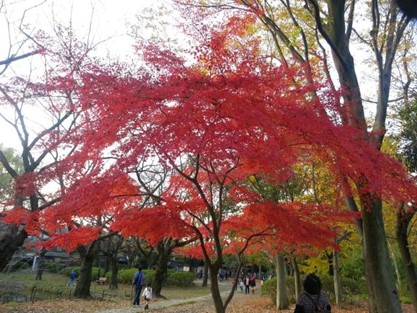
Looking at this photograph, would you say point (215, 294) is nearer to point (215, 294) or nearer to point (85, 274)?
point (215, 294)

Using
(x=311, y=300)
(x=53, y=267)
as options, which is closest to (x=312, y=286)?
(x=311, y=300)

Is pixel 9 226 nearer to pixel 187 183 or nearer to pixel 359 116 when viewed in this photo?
pixel 187 183

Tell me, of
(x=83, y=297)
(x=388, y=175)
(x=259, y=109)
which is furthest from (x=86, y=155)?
(x=83, y=297)

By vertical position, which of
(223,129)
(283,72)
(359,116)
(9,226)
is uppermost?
(283,72)

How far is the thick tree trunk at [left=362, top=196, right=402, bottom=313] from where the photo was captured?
7281mm

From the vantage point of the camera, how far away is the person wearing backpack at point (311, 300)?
4824 millimetres

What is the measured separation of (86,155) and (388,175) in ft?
19.0

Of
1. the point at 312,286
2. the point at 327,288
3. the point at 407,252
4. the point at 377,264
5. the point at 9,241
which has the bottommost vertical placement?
the point at 327,288

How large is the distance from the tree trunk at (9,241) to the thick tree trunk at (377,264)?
8.10 meters

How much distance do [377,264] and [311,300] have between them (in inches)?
131

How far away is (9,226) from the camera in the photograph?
9.59 metres

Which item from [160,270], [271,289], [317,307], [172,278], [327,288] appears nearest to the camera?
[317,307]

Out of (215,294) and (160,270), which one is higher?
(160,270)

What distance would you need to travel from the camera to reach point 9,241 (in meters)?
9.32
